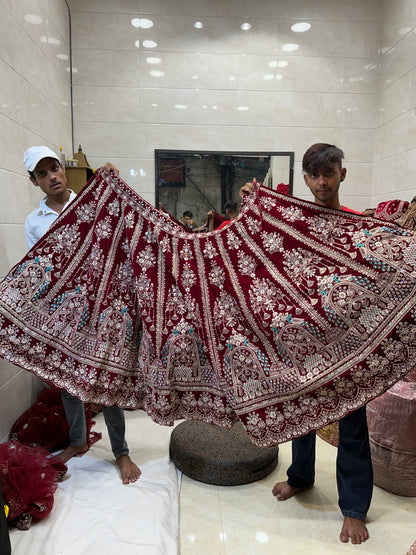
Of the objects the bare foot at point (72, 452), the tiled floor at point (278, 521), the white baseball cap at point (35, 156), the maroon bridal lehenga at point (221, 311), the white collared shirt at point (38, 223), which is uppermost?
the white baseball cap at point (35, 156)

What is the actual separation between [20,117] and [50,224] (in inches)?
34.3

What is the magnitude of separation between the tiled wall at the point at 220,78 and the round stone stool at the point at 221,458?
244cm

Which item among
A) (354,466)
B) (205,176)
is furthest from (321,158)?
(205,176)

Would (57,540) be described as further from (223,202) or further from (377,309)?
(223,202)

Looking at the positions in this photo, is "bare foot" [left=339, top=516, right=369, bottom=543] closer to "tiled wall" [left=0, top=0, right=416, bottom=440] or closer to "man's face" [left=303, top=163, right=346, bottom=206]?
"man's face" [left=303, top=163, right=346, bottom=206]

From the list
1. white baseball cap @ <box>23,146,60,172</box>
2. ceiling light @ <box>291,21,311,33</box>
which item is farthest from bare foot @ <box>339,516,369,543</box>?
ceiling light @ <box>291,21,311,33</box>

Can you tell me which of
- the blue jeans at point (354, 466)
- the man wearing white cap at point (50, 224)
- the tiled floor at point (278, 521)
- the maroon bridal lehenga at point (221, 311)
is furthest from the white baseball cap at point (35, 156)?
the blue jeans at point (354, 466)

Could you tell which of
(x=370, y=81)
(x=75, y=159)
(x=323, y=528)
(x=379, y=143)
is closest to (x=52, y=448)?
(x=323, y=528)

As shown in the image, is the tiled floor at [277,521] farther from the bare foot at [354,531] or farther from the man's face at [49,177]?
the man's face at [49,177]

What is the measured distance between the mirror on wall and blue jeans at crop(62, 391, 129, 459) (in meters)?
2.10

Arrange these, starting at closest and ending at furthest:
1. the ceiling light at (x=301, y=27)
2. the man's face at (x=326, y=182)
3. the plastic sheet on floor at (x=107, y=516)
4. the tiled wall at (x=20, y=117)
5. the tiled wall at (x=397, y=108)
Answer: the plastic sheet on floor at (x=107, y=516)
the man's face at (x=326, y=182)
the tiled wall at (x=20, y=117)
the tiled wall at (x=397, y=108)
the ceiling light at (x=301, y=27)

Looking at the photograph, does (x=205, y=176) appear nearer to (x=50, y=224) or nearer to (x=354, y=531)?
(x=50, y=224)

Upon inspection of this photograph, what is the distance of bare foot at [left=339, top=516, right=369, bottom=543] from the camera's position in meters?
1.55

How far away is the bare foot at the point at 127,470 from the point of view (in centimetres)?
191
